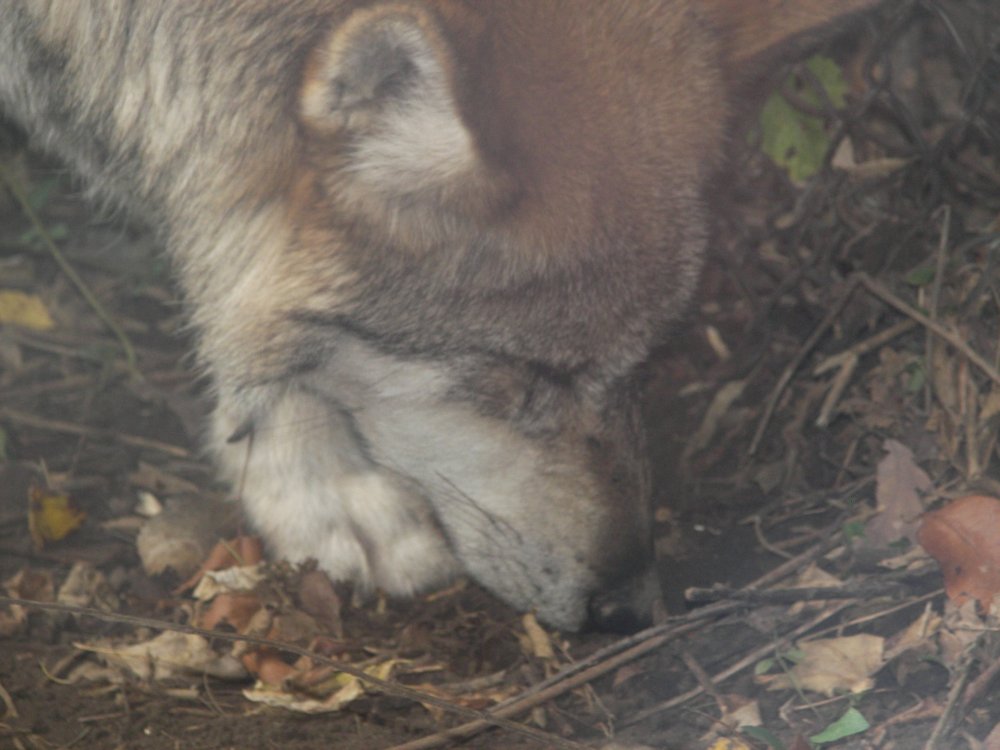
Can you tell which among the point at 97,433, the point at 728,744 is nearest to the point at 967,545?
the point at 728,744

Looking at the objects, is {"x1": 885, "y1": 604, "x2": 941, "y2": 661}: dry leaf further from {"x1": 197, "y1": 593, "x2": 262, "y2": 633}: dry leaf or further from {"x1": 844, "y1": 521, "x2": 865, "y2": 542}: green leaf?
{"x1": 197, "y1": 593, "x2": 262, "y2": 633}: dry leaf

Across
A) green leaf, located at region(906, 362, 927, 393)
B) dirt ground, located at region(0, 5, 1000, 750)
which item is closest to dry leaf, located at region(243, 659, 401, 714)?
dirt ground, located at region(0, 5, 1000, 750)

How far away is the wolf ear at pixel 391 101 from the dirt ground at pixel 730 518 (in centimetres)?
70

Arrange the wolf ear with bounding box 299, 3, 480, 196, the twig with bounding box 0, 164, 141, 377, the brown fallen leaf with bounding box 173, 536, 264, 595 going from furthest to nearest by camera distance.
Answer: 1. the twig with bounding box 0, 164, 141, 377
2. the brown fallen leaf with bounding box 173, 536, 264, 595
3. the wolf ear with bounding box 299, 3, 480, 196

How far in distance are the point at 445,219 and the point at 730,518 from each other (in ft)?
3.11

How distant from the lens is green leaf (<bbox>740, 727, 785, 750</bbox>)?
2009mm

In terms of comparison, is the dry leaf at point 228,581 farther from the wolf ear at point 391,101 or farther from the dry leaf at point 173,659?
the wolf ear at point 391,101

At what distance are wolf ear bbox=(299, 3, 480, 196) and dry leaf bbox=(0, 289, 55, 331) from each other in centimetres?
175

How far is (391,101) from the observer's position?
199cm

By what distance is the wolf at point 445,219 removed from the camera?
203 cm

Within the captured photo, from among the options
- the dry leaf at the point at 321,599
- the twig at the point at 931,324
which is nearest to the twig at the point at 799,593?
the twig at the point at 931,324

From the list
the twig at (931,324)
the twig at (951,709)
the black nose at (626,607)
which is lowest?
the black nose at (626,607)

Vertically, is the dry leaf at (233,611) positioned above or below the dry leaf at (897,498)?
below

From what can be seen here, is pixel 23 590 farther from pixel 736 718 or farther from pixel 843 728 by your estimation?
pixel 843 728
